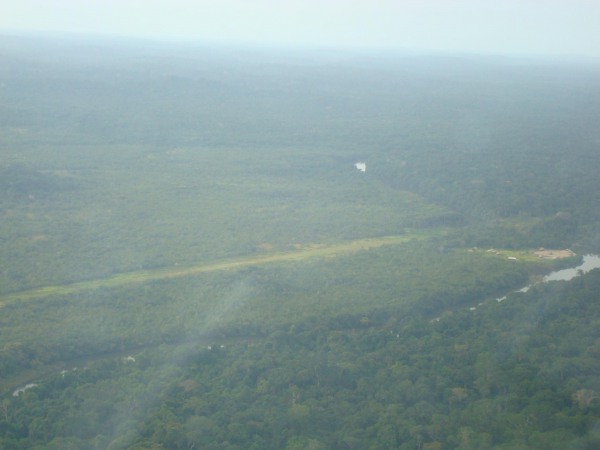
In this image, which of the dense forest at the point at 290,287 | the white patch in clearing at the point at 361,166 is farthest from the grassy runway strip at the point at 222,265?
the white patch in clearing at the point at 361,166

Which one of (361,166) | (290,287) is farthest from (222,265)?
(361,166)

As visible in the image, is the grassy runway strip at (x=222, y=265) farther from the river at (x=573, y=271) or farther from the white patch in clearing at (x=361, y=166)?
the white patch in clearing at (x=361, y=166)

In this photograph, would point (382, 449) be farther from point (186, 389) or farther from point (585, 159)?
point (585, 159)

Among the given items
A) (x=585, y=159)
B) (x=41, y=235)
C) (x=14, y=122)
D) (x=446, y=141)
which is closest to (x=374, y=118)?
(x=446, y=141)

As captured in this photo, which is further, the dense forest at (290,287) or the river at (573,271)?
the river at (573,271)

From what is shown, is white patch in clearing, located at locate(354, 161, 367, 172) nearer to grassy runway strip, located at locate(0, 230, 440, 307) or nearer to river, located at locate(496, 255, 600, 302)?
grassy runway strip, located at locate(0, 230, 440, 307)

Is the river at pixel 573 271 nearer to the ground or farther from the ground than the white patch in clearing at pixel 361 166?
nearer to the ground

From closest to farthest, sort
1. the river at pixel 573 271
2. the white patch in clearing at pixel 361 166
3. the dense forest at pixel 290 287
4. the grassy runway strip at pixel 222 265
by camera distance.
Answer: the dense forest at pixel 290 287
the grassy runway strip at pixel 222 265
the river at pixel 573 271
the white patch in clearing at pixel 361 166

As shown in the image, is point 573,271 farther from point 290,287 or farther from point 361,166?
point 361,166
